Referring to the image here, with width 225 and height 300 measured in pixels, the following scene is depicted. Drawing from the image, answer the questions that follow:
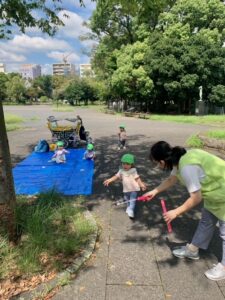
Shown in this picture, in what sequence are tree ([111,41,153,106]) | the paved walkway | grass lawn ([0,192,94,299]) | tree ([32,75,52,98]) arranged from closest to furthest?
the paved walkway → grass lawn ([0,192,94,299]) → tree ([111,41,153,106]) → tree ([32,75,52,98])

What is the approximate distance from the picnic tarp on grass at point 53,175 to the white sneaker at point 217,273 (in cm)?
305

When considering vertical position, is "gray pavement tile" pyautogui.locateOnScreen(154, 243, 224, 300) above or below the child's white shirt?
below

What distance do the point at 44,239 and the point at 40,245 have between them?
107 mm

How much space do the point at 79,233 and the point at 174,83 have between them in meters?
24.2

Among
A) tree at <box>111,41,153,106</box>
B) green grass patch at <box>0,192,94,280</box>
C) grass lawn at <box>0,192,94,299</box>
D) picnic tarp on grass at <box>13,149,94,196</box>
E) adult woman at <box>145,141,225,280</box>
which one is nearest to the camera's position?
adult woman at <box>145,141,225,280</box>

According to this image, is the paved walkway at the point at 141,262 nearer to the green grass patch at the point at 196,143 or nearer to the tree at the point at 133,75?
the green grass patch at the point at 196,143

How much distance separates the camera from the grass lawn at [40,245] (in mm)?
3156

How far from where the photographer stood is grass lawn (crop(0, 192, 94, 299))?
316cm

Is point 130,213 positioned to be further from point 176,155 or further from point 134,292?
point 176,155

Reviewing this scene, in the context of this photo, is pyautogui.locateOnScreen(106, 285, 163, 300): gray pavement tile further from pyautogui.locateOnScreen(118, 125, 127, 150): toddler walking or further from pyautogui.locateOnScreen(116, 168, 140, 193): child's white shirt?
pyautogui.locateOnScreen(118, 125, 127, 150): toddler walking

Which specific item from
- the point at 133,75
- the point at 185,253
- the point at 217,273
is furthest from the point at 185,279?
the point at 133,75

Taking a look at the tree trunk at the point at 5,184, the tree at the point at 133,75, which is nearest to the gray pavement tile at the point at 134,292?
the tree trunk at the point at 5,184

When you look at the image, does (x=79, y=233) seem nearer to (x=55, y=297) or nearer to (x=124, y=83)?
(x=55, y=297)

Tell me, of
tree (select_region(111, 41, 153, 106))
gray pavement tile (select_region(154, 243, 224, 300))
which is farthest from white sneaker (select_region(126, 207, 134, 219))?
tree (select_region(111, 41, 153, 106))
